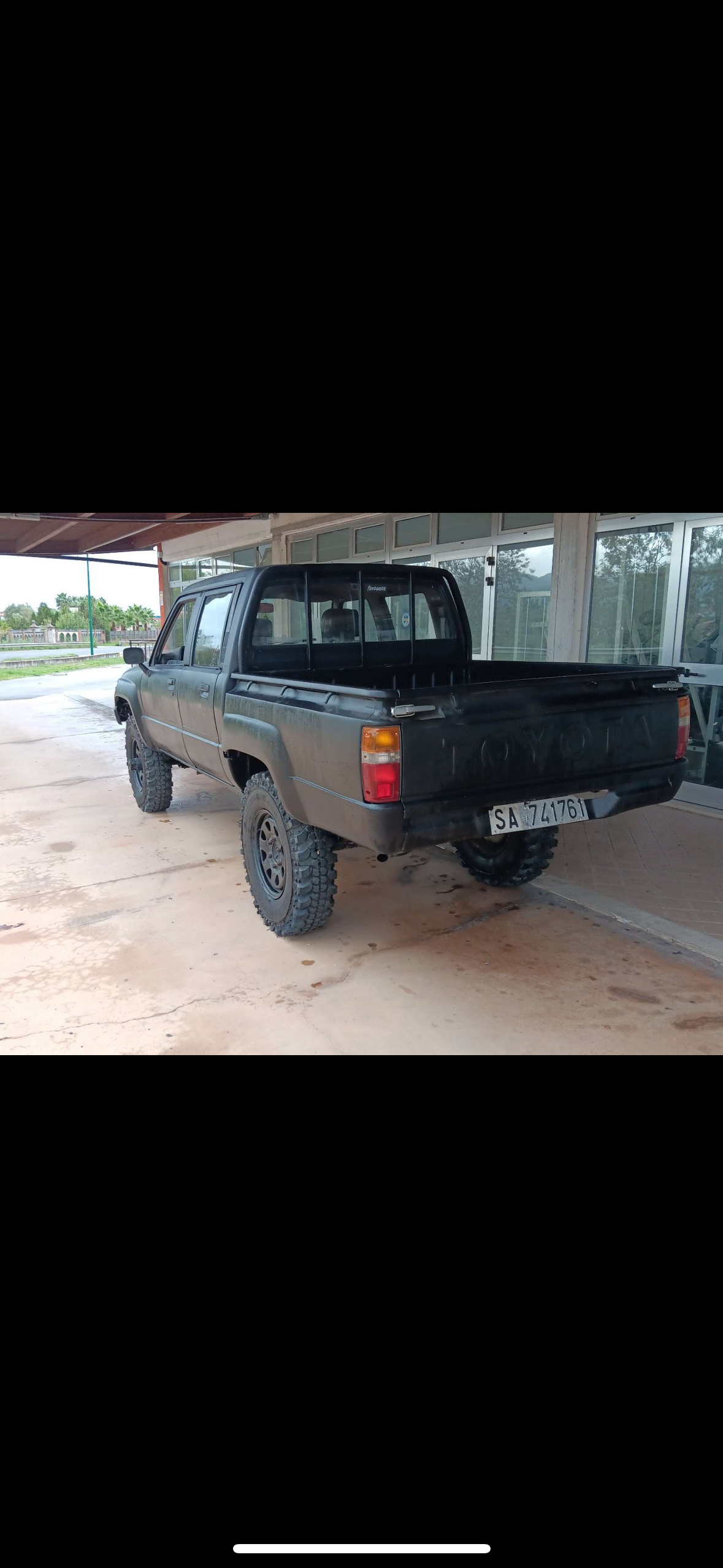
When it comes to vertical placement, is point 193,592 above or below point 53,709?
above

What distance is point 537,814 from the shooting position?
11.8 ft

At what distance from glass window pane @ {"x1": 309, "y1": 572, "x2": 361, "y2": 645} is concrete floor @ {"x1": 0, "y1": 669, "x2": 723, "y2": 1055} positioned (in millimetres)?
1511

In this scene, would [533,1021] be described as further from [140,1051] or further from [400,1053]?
[140,1051]

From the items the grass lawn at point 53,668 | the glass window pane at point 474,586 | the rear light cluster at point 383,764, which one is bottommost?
the grass lawn at point 53,668

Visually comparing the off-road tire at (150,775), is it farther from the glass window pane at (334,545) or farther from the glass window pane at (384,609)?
the glass window pane at (334,545)

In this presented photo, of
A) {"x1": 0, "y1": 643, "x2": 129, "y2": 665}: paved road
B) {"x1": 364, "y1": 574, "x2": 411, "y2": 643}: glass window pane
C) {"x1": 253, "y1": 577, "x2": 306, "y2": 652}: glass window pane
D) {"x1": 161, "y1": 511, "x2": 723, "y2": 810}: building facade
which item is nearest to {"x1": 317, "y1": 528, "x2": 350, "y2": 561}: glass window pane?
{"x1": 161, "y1": 511, "x2": 723, "y2": 810}: building facade

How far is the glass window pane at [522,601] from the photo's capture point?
828 centimetres

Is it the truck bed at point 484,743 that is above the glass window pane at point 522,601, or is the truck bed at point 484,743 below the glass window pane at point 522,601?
below

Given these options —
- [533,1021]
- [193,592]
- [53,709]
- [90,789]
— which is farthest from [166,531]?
[533,1021]

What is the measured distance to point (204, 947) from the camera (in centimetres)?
412

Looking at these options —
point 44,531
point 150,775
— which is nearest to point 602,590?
point 150,775

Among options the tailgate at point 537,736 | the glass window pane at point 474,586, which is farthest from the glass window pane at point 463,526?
the tailgate at point 537,736

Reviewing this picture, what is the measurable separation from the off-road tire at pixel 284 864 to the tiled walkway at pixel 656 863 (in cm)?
176
